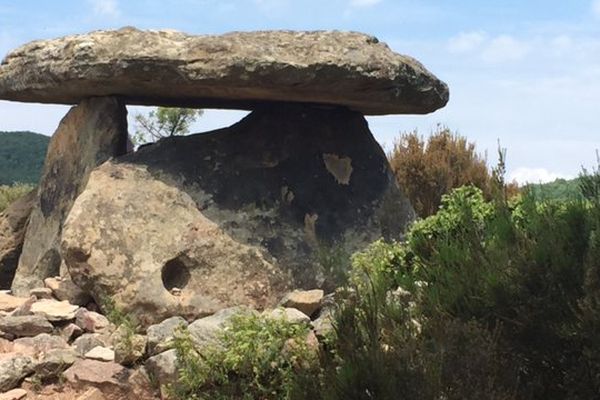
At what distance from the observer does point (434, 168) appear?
14266 millimetres

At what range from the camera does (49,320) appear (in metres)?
8.06

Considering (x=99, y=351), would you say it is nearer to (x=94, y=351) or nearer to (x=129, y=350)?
(x=94, y=351)

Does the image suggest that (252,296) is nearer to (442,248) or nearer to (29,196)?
(442,248)

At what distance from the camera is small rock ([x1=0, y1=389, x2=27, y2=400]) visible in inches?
261

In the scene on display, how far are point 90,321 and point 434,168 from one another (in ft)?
24.2

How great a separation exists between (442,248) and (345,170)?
162 inches

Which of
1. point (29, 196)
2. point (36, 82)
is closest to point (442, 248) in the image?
point (36, 82)

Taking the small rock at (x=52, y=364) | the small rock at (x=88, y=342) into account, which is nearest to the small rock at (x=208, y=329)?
the small rock at (x=52, y=364)

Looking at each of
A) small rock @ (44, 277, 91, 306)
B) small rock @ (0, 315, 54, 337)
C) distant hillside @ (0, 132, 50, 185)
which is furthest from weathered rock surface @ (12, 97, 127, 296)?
distant hillside @ (0, 132, 50, 185)

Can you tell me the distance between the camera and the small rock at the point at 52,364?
22.9 ft

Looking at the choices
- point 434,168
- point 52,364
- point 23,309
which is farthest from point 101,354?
point 434,168

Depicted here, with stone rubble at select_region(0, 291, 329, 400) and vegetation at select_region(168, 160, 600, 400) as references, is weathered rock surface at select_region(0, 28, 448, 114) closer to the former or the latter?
stone rubble at select_region(0, 291, 329, 400)

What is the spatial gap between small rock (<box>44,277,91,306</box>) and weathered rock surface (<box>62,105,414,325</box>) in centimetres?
20

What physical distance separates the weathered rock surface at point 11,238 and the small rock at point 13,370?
3955 millimetres
